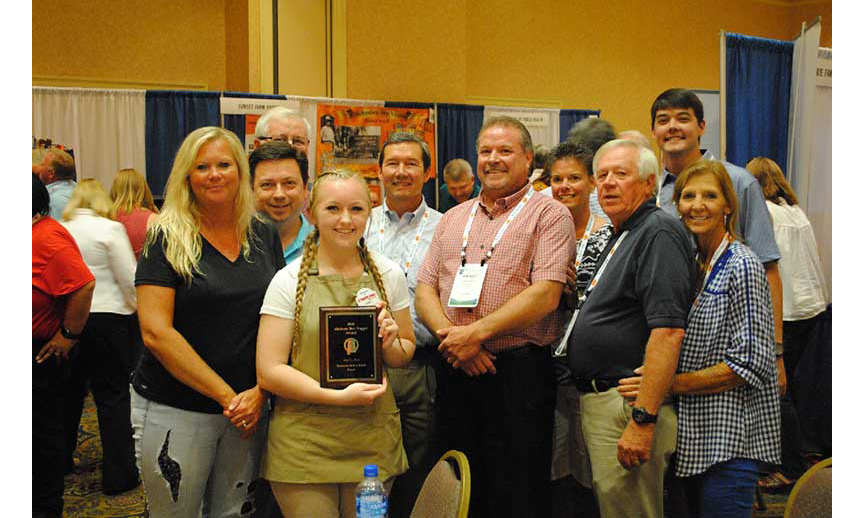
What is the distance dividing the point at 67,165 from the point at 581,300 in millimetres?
4100

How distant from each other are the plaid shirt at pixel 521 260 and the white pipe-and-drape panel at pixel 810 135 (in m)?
1.87

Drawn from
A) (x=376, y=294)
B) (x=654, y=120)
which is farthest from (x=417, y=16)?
(x=376, y=294)

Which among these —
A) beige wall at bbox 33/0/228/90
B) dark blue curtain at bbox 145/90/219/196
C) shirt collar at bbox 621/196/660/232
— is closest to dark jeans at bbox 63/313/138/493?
shirt collar at bbox 621/196/660/232

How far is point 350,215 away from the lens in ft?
7.11

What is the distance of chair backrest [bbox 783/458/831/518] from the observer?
1782 mm

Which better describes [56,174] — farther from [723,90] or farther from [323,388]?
[723,90]

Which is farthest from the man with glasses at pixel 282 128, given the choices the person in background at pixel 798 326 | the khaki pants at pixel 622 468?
the person in background at pixel 798 326

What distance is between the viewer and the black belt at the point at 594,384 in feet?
7.88

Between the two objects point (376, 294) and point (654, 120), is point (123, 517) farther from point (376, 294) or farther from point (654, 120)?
point (654, 120)

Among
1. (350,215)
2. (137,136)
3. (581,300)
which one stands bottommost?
(581,300)

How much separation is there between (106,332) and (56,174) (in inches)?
68.1

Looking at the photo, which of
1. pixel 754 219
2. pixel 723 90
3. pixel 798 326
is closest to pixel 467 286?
pixel 754 219

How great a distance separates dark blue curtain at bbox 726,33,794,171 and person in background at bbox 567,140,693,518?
6.16 feet

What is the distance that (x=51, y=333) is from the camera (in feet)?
11.3
